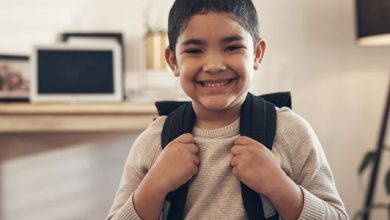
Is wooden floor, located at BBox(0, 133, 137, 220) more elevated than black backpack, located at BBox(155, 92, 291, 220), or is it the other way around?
black backpack, located at BBox(155, 92, 291, 220)

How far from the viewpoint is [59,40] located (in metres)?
1.98

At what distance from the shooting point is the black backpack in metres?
0.80

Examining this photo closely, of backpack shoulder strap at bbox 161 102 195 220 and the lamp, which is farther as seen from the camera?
the lamp

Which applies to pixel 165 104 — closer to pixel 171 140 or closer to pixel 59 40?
pixel 171 140

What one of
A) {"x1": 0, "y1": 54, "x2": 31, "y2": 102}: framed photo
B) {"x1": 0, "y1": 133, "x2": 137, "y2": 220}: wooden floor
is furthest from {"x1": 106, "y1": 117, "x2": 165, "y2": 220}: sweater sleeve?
{"x1": 0, "y1": 133, "x2": 137, "y2": 220}: wooden floor

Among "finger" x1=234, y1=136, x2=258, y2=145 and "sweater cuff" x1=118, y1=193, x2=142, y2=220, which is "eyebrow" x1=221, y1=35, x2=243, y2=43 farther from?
"sweater cuff" x1=118, y1=193, x2=142, y2=220

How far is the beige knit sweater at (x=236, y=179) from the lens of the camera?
81 cm

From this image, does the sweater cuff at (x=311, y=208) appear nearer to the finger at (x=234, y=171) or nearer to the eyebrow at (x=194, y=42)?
the finger at (x=234, y=171)

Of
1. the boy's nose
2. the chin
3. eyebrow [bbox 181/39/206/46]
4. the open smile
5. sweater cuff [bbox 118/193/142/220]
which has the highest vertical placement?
eyebrow [bbox 181/39/206/46]

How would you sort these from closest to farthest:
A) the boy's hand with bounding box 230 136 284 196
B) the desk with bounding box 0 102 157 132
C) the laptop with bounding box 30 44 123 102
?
the boy's hand with bounding box 230 136 284 196, the desk with bounding box 0 102 157 132, the laptop with bounding box 30 44 123 102

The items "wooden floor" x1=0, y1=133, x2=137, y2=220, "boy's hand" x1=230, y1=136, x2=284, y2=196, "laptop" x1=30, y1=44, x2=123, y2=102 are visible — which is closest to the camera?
"boy's hand" x1=230, y1=136, x2=284, y2=196

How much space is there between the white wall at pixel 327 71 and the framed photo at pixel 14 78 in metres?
0.43

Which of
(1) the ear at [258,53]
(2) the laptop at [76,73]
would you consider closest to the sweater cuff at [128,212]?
(1) the ear at [258,53]

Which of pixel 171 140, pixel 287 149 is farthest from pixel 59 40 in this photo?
pixel 287 149
